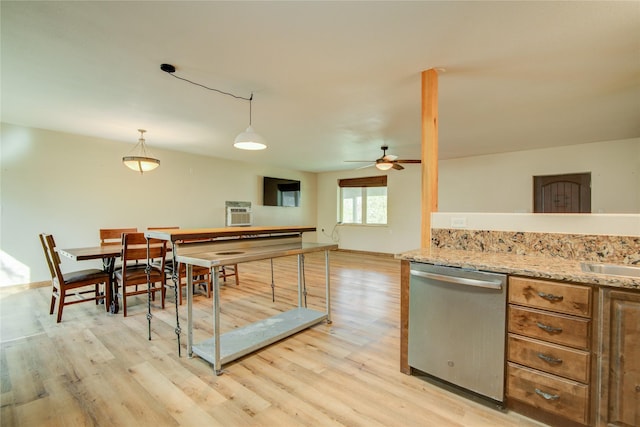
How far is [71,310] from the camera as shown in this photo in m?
3.42

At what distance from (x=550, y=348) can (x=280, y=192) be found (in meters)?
7.13

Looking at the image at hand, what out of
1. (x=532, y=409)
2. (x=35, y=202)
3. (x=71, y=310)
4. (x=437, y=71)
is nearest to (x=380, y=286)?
(x=532, y=409)

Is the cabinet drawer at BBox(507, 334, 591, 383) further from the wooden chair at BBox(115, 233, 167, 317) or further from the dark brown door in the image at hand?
the dark brown door

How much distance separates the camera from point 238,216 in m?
7.06

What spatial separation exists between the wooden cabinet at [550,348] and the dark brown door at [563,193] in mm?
5294

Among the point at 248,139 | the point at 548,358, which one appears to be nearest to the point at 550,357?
the point at 548,358

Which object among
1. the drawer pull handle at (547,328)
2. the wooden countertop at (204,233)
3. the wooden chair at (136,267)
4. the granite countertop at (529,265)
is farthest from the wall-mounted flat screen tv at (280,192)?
the drawer pull handle at (547,328)

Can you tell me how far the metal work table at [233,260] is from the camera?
6.91 ft

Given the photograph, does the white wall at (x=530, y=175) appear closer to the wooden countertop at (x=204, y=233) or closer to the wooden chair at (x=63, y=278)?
the wooden countertop at (x=204, y=233)

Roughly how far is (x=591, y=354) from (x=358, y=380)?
1354 mm

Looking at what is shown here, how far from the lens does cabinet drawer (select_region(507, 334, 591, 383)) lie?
148cm

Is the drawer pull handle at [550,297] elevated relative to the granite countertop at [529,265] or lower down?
lower down

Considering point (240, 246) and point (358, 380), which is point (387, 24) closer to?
point (240, 246)

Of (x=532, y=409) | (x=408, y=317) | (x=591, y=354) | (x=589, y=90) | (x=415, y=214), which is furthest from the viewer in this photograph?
(x=415, y=214)
